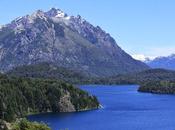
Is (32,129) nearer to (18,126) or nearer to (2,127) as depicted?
(18,126)

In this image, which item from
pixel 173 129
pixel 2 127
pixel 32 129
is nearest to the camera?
pixel 32 129

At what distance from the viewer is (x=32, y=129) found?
109250mm

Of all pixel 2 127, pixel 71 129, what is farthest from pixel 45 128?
pixel 71 129

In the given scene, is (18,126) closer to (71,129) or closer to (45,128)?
(45,128)

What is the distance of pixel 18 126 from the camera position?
374 ft

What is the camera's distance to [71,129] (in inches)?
7869

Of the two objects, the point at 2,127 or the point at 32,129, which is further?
the point at 2,127

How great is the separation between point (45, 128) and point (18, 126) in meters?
6.68

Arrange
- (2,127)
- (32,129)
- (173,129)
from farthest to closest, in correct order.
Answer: (173,129)
(2,127)
(32,129)

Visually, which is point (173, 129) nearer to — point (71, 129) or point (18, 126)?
point (71, 129)

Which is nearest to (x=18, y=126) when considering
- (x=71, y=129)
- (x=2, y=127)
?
(x=2, y=127)

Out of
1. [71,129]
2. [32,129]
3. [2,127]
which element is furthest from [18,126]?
[71,129]

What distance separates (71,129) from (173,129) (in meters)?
36.4

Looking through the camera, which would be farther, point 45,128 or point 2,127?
point 2,127
